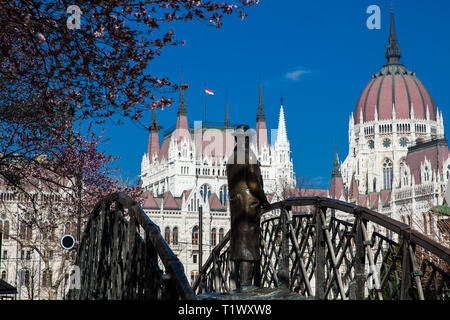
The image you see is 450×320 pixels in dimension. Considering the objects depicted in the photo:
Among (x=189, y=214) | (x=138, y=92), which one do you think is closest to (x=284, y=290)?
(x=138, y=92)

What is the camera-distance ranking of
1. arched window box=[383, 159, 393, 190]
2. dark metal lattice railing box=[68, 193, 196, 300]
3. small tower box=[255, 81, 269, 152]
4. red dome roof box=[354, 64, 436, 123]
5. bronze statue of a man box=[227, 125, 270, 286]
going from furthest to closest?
red dome roof box=[354, 64, 436, 123] → arched window box=[383, 159, 393, 190] → small tower box=[255, 81, 269, 152] → bronze statue of a man box=[227, 125, 270, 286] → dark metal lattice railing box=[68, 193, 196, 300]

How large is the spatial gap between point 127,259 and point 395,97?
121279 mm

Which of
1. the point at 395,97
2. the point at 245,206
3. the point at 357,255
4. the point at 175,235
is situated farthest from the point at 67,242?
the point at 395,97

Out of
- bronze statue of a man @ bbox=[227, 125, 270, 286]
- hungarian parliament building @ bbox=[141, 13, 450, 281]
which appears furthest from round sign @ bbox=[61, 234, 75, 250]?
hungarian parliament building @ bbox=[141, 13, 450, 281]

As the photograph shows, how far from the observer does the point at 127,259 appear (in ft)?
22.9

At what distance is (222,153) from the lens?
116m

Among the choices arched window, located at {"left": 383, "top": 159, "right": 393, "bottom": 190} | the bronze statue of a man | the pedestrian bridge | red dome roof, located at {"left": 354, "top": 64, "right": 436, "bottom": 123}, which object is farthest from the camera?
red dome roof, located at {"left": 354, "top": 64, "right": 436, "bottom": 123}

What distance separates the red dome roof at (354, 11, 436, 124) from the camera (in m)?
121

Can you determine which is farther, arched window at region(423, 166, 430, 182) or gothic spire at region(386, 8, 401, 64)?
gothic spire at region(386, 8, 401, 64)

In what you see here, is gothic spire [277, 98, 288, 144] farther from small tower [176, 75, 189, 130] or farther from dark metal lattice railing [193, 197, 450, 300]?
dark metal lattice railing [193, 197, 450, 300]

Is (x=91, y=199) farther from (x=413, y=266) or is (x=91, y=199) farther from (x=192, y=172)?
(x=192, y=172)

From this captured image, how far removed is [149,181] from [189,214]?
3317 centimetres

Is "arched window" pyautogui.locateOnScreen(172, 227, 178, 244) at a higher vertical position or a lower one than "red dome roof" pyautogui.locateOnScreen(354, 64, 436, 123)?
lower

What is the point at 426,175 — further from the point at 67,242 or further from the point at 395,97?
the point at 67,242
